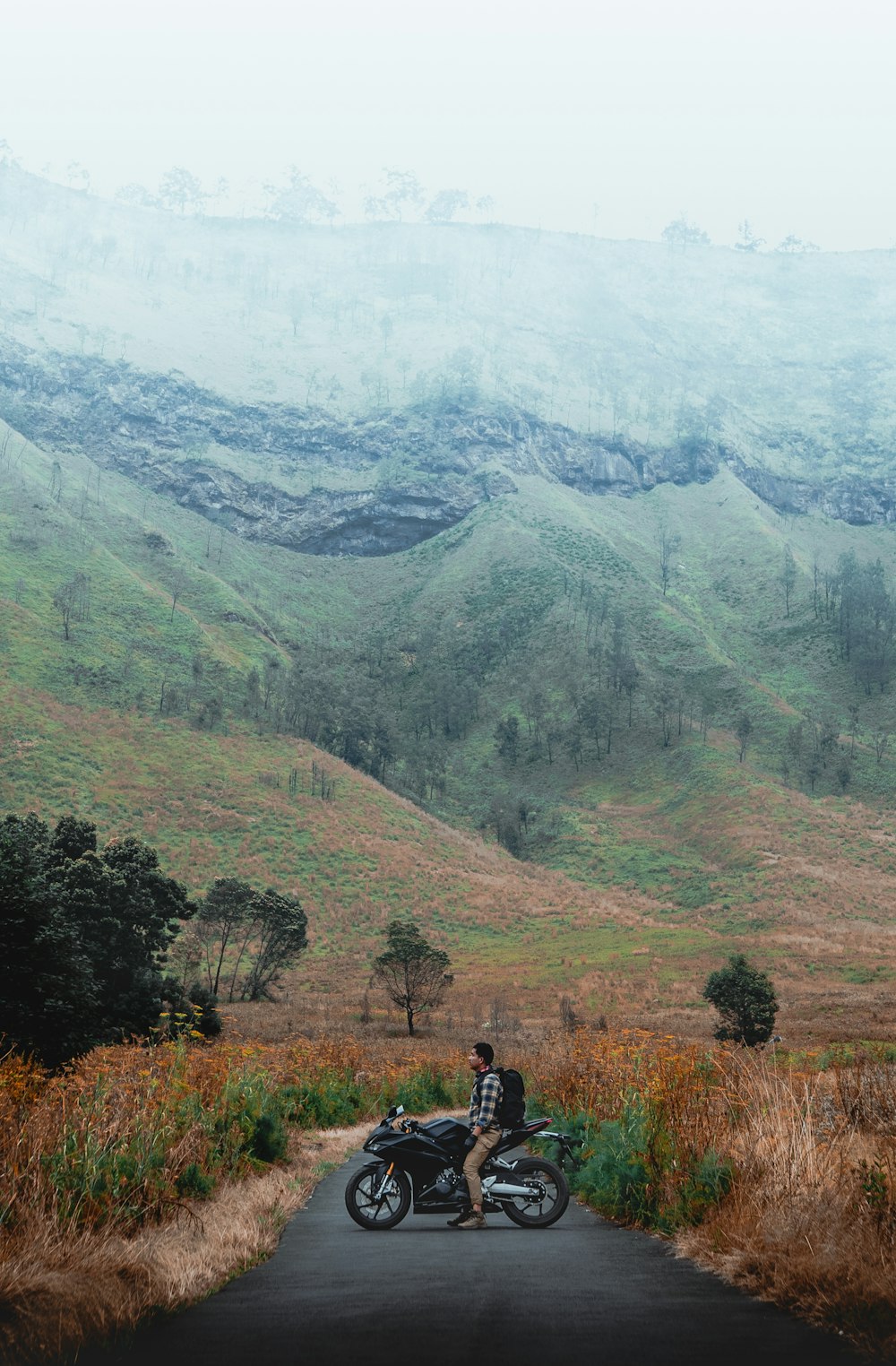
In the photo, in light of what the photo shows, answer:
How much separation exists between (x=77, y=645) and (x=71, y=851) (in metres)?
78.4

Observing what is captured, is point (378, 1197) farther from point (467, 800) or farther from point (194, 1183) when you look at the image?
point (467, 800)

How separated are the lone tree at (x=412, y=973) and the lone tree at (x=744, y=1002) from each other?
1576cm

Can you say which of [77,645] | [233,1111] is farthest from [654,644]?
[233,1111]

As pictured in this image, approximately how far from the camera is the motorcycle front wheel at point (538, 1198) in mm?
10445

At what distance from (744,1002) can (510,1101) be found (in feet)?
113

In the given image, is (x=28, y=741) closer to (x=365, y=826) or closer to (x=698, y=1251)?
(x=365, y=826)

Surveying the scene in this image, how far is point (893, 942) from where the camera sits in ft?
249

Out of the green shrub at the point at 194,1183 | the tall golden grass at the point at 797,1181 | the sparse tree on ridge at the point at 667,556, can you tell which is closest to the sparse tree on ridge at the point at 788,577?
the sparse tree on ridge at the point at 667,556

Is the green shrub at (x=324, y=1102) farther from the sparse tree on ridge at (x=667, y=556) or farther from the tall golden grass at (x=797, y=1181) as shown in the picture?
the sparse tree on ridge at (x=667, y=556)

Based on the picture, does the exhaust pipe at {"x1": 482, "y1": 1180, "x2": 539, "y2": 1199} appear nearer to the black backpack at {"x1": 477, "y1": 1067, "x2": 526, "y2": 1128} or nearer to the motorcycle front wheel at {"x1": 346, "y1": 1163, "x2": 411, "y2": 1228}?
the black backpack at {"x1": 477, "y1": 1067, "x2": 526, "y2": 1128}

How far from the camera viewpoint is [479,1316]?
20.5ft

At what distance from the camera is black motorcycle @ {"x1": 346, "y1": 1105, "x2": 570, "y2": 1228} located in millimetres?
10336

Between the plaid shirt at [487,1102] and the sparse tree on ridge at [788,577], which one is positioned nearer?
the plaid shirt at [487,1102]

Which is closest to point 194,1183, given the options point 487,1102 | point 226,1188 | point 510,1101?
point 226,1188
